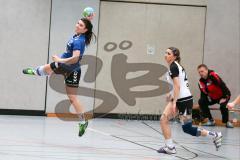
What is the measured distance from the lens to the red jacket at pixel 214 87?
12.9 metres

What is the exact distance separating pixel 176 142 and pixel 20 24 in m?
5.45

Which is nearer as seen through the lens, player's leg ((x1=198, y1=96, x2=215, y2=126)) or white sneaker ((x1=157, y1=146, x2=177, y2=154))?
white sneaker ((x1=157, y1=146, x2=177, y2=154))

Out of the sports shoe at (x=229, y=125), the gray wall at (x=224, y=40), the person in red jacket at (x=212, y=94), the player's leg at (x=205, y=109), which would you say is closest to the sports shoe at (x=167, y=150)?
the person in red jacket at (x=212, y=94)

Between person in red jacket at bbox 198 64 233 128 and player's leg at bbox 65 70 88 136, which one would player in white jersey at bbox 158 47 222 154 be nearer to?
player's leg at bbox 65 70 88 136

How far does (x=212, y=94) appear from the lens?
1327 centimetres

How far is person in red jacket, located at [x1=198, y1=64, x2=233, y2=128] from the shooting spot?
42.2 feet

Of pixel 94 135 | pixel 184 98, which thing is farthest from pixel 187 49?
pixel 184 98

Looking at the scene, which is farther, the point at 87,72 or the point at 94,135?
the point at 87,72

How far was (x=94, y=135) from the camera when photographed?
32.5 feet

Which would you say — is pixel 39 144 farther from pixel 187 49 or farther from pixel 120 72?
pixel 187 49

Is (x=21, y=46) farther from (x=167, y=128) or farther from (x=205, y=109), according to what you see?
(x=167, y=128)

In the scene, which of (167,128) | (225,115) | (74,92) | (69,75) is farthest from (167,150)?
(225,115)

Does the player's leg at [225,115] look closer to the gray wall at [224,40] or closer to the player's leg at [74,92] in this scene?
the gray wall at [224,40]

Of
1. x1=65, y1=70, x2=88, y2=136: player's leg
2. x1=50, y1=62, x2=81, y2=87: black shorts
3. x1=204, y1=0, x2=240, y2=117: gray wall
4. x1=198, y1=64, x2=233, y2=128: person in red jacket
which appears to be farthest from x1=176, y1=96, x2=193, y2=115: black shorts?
x1=204, y1=0, x2=240, y2=117: gray wall
